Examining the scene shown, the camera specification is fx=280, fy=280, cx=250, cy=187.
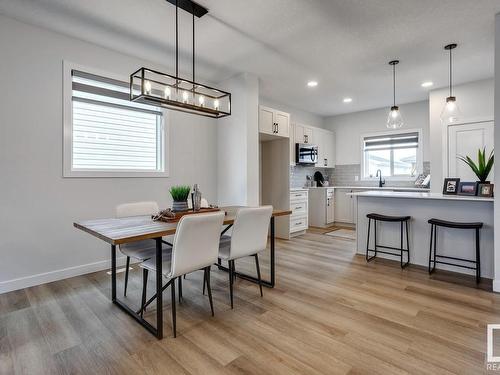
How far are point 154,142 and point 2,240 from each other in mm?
2029

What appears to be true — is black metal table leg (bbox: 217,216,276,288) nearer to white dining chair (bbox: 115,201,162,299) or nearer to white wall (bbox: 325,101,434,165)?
white dining chair (bbox: 115,201,162,299)

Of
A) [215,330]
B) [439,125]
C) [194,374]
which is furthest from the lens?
[439,125]

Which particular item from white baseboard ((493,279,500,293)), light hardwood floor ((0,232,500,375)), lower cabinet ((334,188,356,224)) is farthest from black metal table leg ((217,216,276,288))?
lower cabinet ((334,188,356,224))

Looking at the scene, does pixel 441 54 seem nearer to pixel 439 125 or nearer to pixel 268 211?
pixel 439 125

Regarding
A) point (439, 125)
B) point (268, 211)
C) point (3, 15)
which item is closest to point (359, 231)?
point (268, 211)

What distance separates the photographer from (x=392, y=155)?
6.29 metres

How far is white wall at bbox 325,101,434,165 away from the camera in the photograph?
5801 mm

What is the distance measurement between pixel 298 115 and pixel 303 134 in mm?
766

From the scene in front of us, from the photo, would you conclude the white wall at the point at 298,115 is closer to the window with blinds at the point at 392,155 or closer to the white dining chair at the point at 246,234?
the window with blinds at the point at 392,155

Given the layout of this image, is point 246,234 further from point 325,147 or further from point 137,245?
point 325,147

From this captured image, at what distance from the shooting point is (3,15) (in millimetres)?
2777

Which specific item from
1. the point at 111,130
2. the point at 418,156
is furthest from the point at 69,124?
the point at 418,156

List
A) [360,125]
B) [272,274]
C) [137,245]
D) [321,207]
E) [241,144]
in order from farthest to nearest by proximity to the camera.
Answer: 1. [360,125]
2. [321,207]
3. [241,144]
4. [272,274]
5. [137,245]

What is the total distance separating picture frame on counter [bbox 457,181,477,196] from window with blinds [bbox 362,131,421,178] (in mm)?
2636
